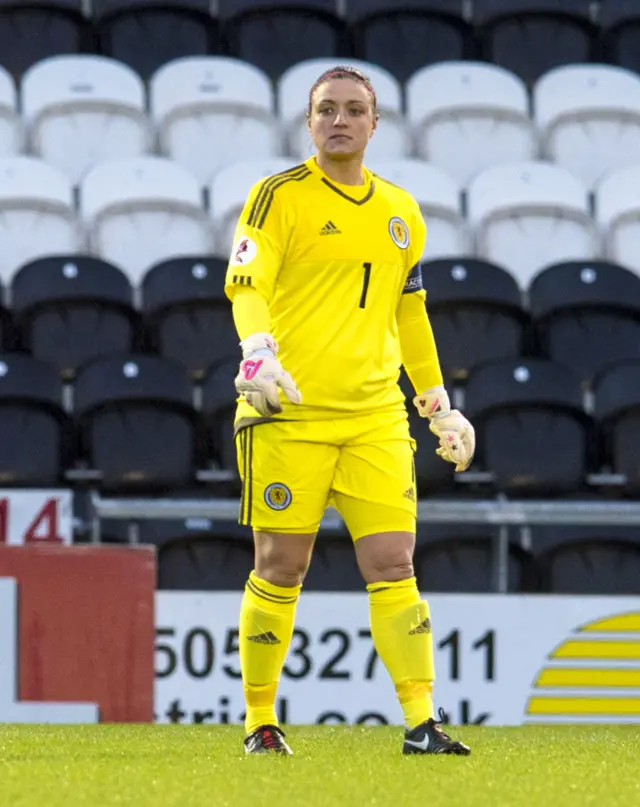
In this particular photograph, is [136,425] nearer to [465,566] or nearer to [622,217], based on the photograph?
[465,566]

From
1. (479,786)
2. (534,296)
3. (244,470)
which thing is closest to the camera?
(479,786)

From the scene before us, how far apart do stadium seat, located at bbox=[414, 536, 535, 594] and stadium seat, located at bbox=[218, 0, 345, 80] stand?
15.2 feet

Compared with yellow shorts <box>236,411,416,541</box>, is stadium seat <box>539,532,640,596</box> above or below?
below

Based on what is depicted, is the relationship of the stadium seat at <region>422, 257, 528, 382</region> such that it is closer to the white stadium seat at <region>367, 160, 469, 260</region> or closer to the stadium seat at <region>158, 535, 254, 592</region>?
the white stadium seat at <region>367, 160, 469, 260</region>

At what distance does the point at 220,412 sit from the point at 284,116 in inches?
129

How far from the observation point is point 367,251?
13.9 feet

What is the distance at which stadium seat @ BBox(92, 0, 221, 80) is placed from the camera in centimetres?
1112

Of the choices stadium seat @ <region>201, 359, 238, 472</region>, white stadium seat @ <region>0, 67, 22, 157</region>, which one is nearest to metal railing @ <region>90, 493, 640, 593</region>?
stadium seat @ <region>201, 359, 238, 472</region>

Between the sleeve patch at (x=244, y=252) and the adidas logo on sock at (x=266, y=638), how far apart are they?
905 mm

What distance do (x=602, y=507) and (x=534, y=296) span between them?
2330 millimetres

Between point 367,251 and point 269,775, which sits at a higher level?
point 367,251

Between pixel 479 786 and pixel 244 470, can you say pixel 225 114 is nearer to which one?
pixel 244 470

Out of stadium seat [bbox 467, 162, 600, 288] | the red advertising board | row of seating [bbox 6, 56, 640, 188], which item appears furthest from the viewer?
row of seating [bbox 6, 56, 640, 188]

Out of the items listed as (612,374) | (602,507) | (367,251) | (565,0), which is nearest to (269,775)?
(367,251)
